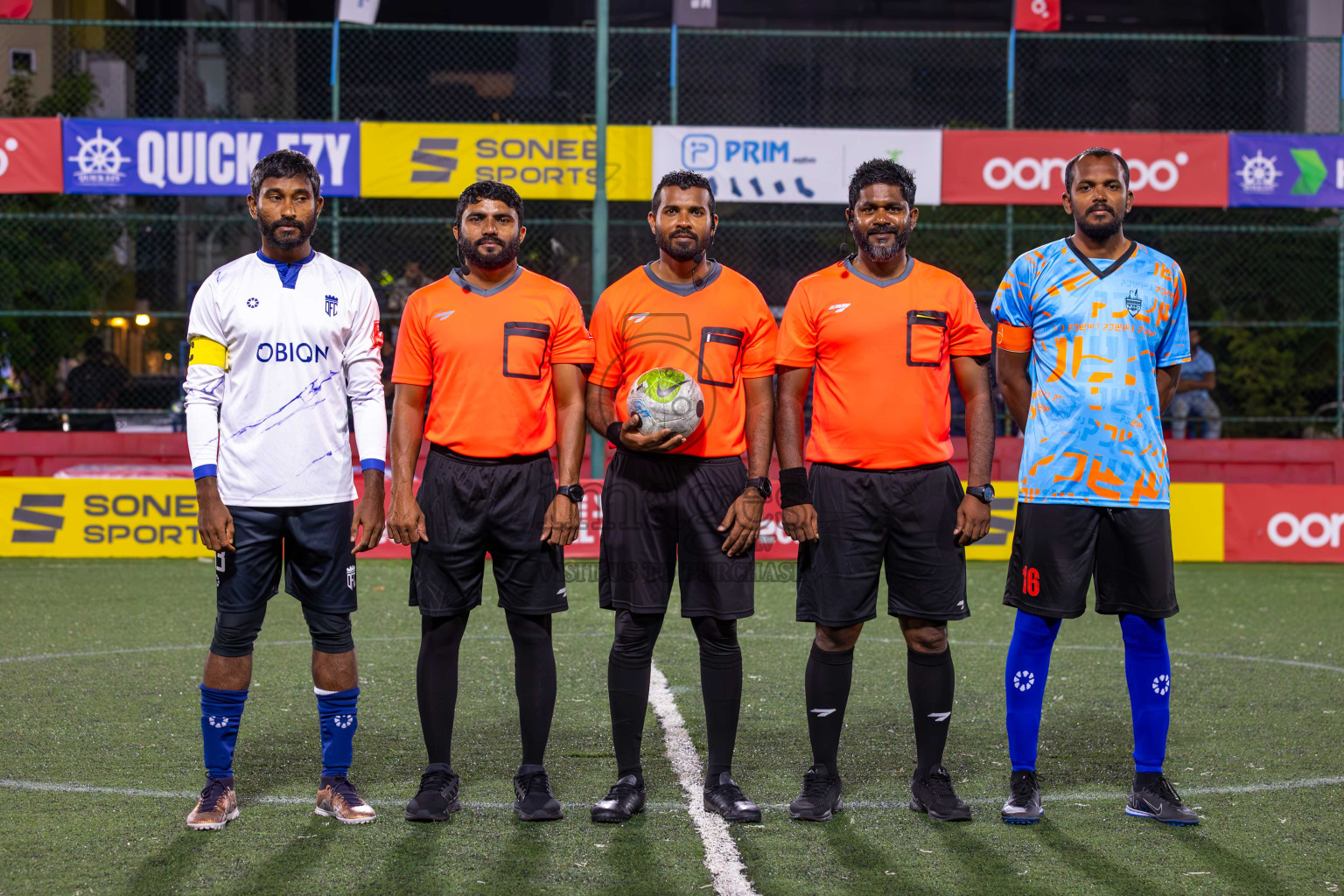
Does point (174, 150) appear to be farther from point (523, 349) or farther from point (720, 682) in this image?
point (720, 682)

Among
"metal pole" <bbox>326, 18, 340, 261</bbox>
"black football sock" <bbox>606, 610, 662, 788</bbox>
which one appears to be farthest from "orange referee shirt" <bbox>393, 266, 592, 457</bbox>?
"metal pole" <bbox>326, 18, 340, 261</bbox>

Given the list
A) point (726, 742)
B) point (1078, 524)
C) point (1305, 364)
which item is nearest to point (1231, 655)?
point (1078, 524)

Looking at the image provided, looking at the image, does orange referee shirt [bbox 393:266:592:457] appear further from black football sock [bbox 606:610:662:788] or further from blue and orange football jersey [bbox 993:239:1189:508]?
blue and orange football jersey [bbox 993:239:1189:508]

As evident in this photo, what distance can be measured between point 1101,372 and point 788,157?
31.5ft

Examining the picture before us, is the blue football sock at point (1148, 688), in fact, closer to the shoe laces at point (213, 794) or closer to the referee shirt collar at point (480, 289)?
the referee shirt collar at point (480, 289)

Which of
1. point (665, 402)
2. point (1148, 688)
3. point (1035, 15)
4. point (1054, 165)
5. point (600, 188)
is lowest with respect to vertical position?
point (1148, 688)

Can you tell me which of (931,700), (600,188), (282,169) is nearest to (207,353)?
(282,169)

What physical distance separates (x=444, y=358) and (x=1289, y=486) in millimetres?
9618

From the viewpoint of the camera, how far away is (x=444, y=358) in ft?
15.4

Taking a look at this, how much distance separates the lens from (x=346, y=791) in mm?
4660

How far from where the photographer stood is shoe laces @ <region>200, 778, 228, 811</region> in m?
4.55

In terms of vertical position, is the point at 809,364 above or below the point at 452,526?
above

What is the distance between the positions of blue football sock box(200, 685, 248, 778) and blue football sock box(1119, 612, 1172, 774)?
10.0 feet

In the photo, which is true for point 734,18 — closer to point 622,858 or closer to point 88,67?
point 88,67
